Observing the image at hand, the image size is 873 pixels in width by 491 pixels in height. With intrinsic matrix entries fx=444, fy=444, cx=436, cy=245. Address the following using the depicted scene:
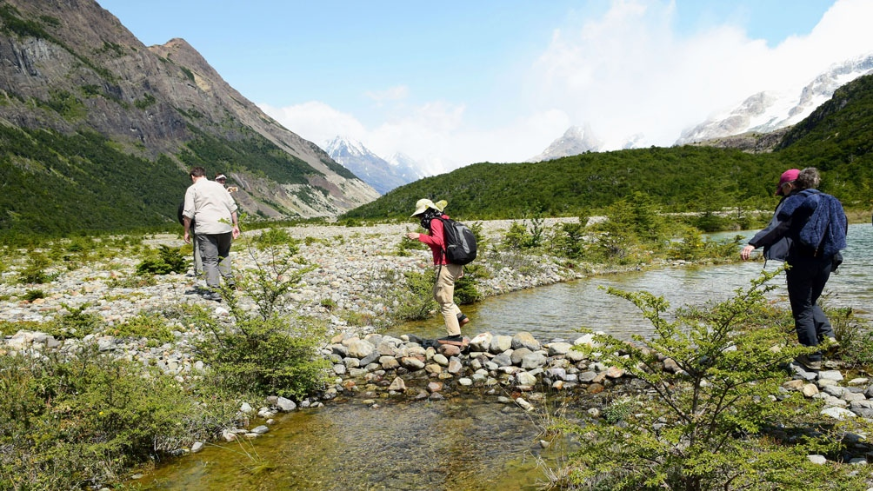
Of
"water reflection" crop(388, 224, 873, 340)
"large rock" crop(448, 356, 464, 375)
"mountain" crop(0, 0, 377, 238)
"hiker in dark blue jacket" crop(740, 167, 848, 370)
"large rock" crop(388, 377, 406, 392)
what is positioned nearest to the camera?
"hiker in dark blue jacket" crop(740, 167, 848, 370)

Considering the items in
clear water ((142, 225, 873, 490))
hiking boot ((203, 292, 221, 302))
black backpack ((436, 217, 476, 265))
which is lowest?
clear water ((142, 225, 873, 490))

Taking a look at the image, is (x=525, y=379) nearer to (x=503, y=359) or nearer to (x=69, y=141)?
(x=503, y=359)

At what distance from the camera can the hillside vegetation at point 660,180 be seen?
38094mm

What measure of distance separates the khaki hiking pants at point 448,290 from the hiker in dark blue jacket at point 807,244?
417cm

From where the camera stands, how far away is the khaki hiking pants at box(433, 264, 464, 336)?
773 centimetres

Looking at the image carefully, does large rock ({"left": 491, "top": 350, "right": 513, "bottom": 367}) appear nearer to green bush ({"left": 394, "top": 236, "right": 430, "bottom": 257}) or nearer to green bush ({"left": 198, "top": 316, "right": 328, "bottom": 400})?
green bush ({"left": 198, "top": 316, "right": 328, "bottom": 400})

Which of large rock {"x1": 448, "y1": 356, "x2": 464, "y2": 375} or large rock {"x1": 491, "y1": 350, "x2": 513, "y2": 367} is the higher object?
large rock {"x1": 491, "y1": 350, "x2": 513, "y2": 367}

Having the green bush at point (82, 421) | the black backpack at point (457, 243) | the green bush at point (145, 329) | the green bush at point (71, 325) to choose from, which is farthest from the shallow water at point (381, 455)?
the green bush at point (71, 325)

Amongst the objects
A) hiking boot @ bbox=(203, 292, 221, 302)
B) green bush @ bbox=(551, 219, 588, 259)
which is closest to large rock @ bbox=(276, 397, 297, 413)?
hiking boot @ bbox=(203, 292, 221, 302)

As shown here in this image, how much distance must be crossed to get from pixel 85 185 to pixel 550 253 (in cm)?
15416

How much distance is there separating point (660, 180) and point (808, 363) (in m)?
45.5

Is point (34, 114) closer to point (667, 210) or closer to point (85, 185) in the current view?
point (85, 185)

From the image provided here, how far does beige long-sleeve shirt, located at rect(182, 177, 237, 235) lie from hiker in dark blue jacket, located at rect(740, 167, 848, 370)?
945cm

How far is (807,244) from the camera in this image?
17.7ft
